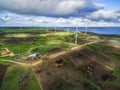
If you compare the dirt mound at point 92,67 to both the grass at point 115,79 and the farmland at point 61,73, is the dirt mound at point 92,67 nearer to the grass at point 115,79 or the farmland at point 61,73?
the farmland at point 61,73

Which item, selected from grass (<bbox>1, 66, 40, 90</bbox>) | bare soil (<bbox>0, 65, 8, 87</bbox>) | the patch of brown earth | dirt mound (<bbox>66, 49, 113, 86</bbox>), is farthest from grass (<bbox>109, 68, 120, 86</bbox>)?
bare soil (<bbox>0, 65, 8, 87</bbox>)

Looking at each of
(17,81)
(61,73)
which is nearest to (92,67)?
(61,73)

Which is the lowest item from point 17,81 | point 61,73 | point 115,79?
point 115,79

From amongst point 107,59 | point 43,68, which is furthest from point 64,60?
point 107,59

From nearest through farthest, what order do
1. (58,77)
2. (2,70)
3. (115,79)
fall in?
(58,77)
(115,79)
(2,70)

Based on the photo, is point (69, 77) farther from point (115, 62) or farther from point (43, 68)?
point (115, 62)

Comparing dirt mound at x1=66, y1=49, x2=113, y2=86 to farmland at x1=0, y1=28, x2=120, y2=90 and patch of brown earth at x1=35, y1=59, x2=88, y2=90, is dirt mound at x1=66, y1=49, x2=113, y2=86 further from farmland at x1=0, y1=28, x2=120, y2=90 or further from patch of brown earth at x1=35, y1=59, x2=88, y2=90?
patch of brown earth at x1=35, y1=59, x2=88, y2=90

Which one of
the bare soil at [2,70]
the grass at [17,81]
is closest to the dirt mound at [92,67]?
the grass at [17,81]

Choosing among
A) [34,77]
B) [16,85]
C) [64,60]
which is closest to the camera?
[16,85]

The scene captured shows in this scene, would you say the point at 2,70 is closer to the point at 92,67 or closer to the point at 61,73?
the point at 61,73
